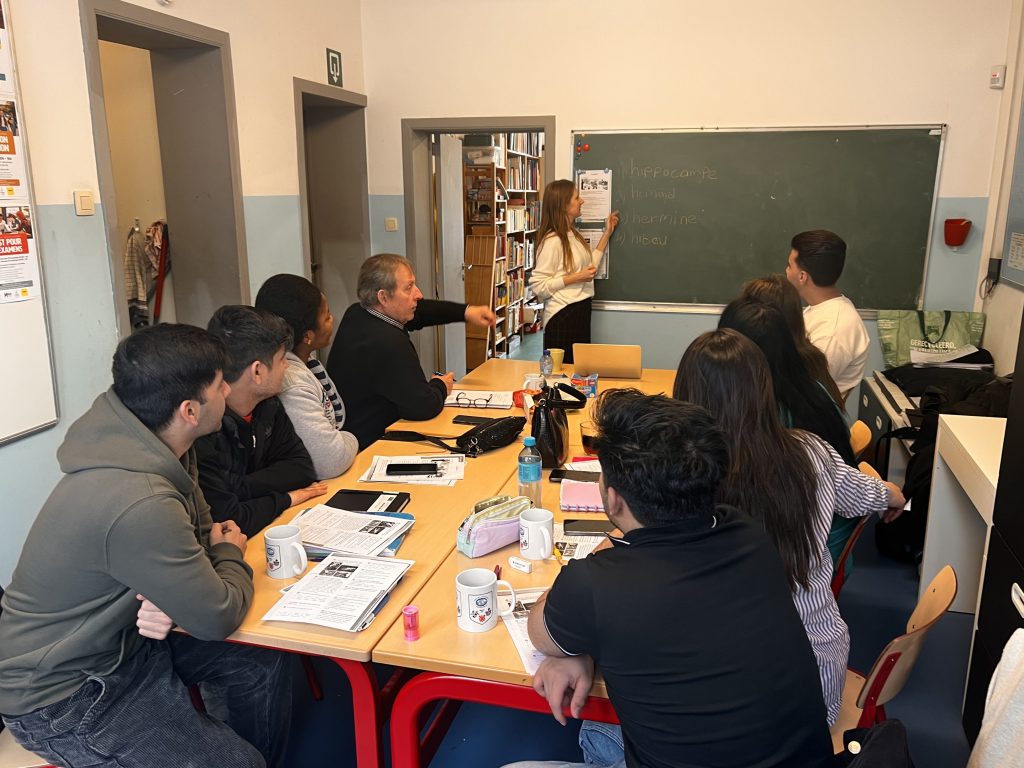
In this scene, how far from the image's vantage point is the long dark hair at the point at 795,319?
8.16 ft

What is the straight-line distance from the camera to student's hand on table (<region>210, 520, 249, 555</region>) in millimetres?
1867

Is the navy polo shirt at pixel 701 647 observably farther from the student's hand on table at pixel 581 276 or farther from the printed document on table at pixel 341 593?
the student's hand on table at pixel 581 276

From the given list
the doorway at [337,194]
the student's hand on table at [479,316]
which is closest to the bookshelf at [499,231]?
the doorway at [337,194]

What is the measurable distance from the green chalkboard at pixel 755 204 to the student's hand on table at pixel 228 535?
3.72 m

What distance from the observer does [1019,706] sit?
122cm

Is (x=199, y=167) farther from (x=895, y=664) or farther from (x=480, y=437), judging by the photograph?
(x=895, y=664)

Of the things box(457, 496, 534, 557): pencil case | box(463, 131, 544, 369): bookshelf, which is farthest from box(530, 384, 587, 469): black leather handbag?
box(463, 131, 544, 369): bookshelf

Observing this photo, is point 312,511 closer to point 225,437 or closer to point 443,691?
point 225,437

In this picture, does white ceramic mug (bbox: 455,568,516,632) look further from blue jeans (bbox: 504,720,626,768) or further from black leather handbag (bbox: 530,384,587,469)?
black leather handbag (bbox: 530,384,587,469)

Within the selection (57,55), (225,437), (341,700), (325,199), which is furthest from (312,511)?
(325,199)

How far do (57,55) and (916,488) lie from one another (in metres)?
3.85

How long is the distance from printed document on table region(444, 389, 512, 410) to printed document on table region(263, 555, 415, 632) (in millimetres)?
1515

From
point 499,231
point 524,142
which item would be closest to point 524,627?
point 499,231

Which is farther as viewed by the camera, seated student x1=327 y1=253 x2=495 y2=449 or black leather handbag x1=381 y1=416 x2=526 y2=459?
seated student x1=327 y1=253 x2=495 y2=449
